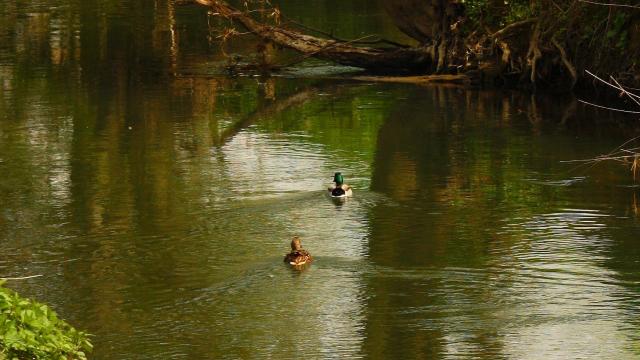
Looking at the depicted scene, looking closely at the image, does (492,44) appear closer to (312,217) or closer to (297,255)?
→ (312,217)

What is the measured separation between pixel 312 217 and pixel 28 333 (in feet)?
27.5

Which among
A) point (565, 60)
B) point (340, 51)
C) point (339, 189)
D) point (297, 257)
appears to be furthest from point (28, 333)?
point (340, 51)

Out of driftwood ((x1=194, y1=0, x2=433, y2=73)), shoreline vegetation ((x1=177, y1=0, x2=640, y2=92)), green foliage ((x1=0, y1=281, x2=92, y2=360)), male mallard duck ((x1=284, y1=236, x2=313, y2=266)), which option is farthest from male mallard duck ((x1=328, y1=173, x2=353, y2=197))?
driftwood ((x1=194, y1=0, x2=433, y2=73))

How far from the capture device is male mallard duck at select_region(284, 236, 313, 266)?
588 inches

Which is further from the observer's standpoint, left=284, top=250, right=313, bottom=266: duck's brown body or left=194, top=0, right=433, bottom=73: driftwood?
left=194, top=0, right=433, bottom=73: driftwood

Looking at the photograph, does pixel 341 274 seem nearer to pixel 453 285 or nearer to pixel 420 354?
pixel 453 285

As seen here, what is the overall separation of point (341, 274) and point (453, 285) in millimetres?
1158

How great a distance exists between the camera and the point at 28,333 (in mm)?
9250

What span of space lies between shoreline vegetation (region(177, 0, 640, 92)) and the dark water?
0.72 m

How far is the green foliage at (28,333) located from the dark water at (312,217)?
117 inches

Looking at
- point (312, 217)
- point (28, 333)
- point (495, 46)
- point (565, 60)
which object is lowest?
point (312, 217)

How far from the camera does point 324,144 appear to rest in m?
22.0

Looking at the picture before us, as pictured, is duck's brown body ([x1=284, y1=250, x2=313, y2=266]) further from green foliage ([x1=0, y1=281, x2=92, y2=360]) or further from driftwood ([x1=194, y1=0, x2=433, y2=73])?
driftwood ([x1=194, y1=0, x2=433, y2=73])

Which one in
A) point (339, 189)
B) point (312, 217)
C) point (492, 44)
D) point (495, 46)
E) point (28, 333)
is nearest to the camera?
point (28, 333)
